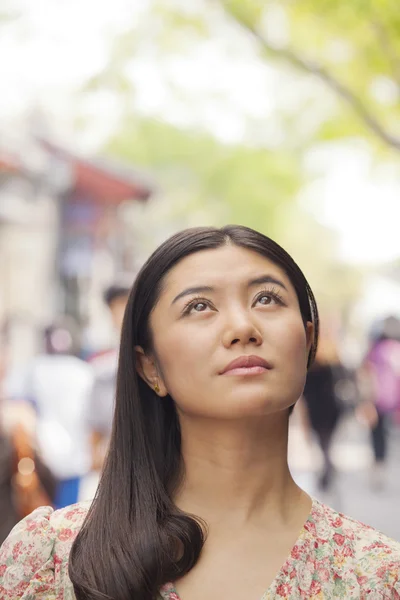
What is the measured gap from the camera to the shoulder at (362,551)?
142 cm

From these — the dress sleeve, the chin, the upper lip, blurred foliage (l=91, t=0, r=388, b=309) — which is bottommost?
the dress sleeve

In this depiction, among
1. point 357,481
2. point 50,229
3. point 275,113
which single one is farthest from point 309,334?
point 275,113

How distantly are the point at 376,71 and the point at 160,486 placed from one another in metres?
7.24

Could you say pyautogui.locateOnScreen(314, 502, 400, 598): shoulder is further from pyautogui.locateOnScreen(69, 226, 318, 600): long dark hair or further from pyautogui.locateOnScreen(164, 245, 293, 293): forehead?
pyautogui.locateOnScreen(164, 245, 293, 293): forehead

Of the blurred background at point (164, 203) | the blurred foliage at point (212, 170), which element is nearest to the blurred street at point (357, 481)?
the blurred background at point (164, 203)

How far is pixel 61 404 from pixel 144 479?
3619 mm

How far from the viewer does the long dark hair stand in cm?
143

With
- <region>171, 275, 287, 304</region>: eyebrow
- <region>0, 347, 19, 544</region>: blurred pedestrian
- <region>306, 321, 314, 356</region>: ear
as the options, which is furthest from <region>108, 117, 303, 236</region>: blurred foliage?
<region>171, 275, 287, 304</region>: eyebrow

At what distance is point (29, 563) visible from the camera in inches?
57.7

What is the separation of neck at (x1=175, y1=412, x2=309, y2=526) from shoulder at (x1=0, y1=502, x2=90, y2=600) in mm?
189

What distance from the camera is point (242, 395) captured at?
4.73 ft

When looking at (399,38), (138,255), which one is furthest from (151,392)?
(138,255)

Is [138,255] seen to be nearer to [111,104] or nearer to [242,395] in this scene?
[111,104]

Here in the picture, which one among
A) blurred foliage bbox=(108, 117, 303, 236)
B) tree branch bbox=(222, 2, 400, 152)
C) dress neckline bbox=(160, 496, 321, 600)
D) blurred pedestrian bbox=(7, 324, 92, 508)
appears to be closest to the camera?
dress neckline bbox=(160, 496, 321, 600)
